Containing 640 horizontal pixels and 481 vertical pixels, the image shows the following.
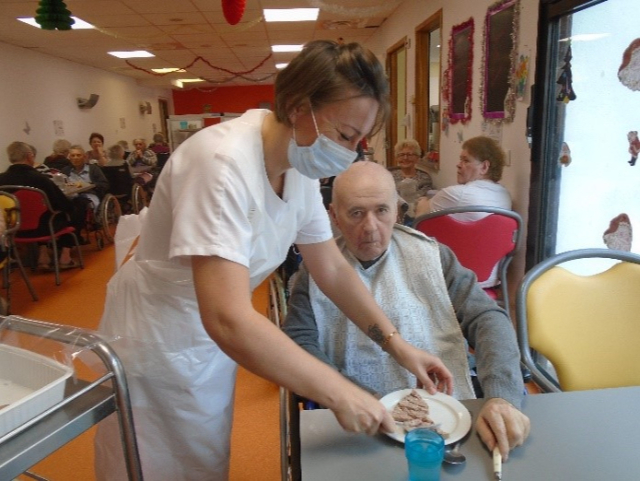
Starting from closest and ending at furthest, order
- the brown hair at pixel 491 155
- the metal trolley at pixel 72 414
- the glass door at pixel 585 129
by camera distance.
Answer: the metal trolley at pixel 72 414 → the glass door at pixel 585 129 → the brown hair at pixel 491 155

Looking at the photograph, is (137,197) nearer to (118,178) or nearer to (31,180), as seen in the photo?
(118,178)

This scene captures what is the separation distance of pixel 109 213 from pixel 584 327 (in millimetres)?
5712

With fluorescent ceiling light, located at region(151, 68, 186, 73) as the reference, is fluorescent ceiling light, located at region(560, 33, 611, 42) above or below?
below

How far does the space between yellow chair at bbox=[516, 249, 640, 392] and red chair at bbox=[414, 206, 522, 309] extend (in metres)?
0.76

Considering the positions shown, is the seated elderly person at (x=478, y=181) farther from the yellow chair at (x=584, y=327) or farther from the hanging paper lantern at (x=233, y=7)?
the hanging paper lantern at (x=233, y=7)

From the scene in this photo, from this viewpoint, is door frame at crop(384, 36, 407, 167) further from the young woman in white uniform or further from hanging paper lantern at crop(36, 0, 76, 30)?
the young woman in white uniform

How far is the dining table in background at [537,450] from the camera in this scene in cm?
86

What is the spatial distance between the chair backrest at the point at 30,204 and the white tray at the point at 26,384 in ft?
11.2

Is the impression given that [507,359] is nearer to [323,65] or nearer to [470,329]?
[470,329]

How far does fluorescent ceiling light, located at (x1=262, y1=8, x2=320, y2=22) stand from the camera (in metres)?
5.58

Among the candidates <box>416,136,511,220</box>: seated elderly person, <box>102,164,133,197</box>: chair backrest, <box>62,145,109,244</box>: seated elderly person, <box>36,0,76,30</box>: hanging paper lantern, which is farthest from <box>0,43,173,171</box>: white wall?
<box>416,136,511,220</box>: seated elderly person

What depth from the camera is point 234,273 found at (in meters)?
0.89

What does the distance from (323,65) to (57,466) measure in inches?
78.6

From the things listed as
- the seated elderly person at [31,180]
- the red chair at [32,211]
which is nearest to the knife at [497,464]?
the red chair at [32,211]
